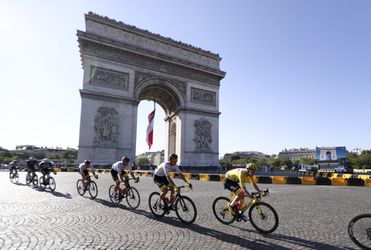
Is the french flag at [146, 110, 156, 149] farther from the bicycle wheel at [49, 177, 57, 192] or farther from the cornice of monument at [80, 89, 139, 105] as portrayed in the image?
the bicycle wheel at [49, 177, 57, 192]

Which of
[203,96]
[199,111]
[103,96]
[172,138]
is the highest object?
[203,96]

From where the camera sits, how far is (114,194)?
9672 mm

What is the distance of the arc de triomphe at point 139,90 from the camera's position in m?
32.4

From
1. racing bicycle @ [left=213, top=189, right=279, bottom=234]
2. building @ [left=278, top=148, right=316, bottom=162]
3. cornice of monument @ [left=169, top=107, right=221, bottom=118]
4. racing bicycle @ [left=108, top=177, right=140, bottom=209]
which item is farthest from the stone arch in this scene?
building @ [left=278, top=148, right=316, bottom=162]

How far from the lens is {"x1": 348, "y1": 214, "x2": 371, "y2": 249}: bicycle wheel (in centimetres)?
A: 486

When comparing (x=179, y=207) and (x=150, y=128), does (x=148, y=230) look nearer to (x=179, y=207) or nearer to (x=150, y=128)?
(x=179, y=207)

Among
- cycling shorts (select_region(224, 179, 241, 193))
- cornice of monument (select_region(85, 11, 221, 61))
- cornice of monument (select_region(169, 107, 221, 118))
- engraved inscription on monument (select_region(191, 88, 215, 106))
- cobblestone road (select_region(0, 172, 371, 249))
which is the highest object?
cornice of monument (select_region(85, 11, 221, 61))

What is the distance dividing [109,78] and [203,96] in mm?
13848

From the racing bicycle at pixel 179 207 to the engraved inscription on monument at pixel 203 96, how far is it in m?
33.5

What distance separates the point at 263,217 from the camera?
5969mm

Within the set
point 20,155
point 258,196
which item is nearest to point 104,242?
point 258,196

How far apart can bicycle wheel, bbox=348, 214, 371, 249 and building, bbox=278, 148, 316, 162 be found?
172 meters

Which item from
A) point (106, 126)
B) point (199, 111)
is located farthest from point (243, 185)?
point (199, 111)

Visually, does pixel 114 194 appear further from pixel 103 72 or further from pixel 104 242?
pixel 103 72
